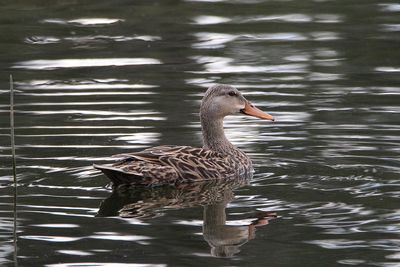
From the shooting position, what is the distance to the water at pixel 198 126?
9.62m

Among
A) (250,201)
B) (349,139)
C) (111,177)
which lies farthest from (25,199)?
(349,139)

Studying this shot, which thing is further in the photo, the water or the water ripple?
the water ripple

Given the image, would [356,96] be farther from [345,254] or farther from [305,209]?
[345,254]

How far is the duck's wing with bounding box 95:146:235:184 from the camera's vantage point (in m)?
11.4

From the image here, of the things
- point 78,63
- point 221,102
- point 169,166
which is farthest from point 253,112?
point 78,63

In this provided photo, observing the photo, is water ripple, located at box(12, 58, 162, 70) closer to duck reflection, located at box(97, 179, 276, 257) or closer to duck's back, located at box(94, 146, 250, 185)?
duck's back, located at box(94, 146, 250, 185)

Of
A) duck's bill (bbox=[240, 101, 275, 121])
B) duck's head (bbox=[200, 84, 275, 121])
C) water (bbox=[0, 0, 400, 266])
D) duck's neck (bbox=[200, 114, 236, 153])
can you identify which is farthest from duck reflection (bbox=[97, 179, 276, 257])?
duck's bill (bbox=[240, 101, 275, 121])

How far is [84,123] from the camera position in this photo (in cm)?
1385

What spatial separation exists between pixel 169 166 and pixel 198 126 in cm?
232

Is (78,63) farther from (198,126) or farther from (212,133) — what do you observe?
(212,133)

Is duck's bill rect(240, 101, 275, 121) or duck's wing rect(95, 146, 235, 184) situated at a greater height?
duck's bill rect(240, 101, 275, 121)

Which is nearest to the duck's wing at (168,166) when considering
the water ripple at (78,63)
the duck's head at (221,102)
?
the duck's head at (221,102)

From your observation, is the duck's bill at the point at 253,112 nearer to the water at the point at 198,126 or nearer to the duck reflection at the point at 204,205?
the water at the point at 198,126

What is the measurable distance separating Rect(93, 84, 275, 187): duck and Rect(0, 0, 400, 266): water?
0.59 feet
